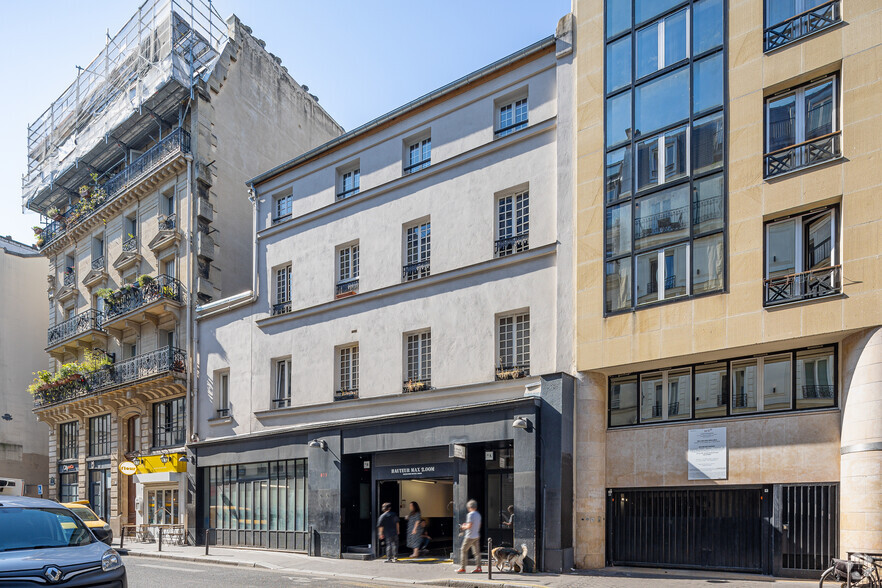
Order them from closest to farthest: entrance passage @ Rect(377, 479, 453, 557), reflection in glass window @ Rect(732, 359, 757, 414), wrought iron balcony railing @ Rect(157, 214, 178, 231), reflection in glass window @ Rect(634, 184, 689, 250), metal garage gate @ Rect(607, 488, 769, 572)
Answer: metal garage gate @ Rect(607, 488, 769, 572)
reflection in glass window @ Rect(732, 359, 757, 414)
reflection in glass window @ Rect(634, 184, 689, 250)
entrance passage @ Rect(377, 479, 453, 557)
wrought iron balcony railing @ Rect(157, 214, 178, 231)

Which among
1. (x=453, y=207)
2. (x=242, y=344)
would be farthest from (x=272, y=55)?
(x=453, y=207)

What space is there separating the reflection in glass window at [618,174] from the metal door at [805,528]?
704cm

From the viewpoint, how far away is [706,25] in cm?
1555

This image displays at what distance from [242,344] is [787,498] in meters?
17.9

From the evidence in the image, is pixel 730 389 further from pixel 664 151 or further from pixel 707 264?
pixel 664 151

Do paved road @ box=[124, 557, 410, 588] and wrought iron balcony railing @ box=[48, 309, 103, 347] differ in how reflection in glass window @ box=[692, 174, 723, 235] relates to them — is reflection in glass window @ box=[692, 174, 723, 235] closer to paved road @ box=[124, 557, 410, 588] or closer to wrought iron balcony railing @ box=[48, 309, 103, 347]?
paved road @ box=[124, 557, 410, 588]

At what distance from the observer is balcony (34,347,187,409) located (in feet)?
91.3

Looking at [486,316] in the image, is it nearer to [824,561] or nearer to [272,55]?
[824,561]

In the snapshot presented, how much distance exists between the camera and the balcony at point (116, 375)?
2781cm

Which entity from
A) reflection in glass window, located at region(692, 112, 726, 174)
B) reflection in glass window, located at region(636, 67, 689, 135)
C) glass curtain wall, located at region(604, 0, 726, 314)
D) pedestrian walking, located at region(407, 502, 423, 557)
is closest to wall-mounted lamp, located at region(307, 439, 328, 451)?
pedestrian walking, located at region(407, 502, 423, 557)

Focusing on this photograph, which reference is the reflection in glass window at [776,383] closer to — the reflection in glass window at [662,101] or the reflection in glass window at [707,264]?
the reflection in glass window at [707,264]

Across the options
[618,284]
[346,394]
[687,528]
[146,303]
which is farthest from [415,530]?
[146,303]

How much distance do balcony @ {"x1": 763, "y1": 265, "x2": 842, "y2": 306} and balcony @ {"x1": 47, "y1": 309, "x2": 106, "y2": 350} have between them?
96.1ft

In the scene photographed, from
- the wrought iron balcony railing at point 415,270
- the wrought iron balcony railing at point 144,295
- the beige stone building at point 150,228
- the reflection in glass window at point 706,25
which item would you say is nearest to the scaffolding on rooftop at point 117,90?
the beige stone building at point 150,228
